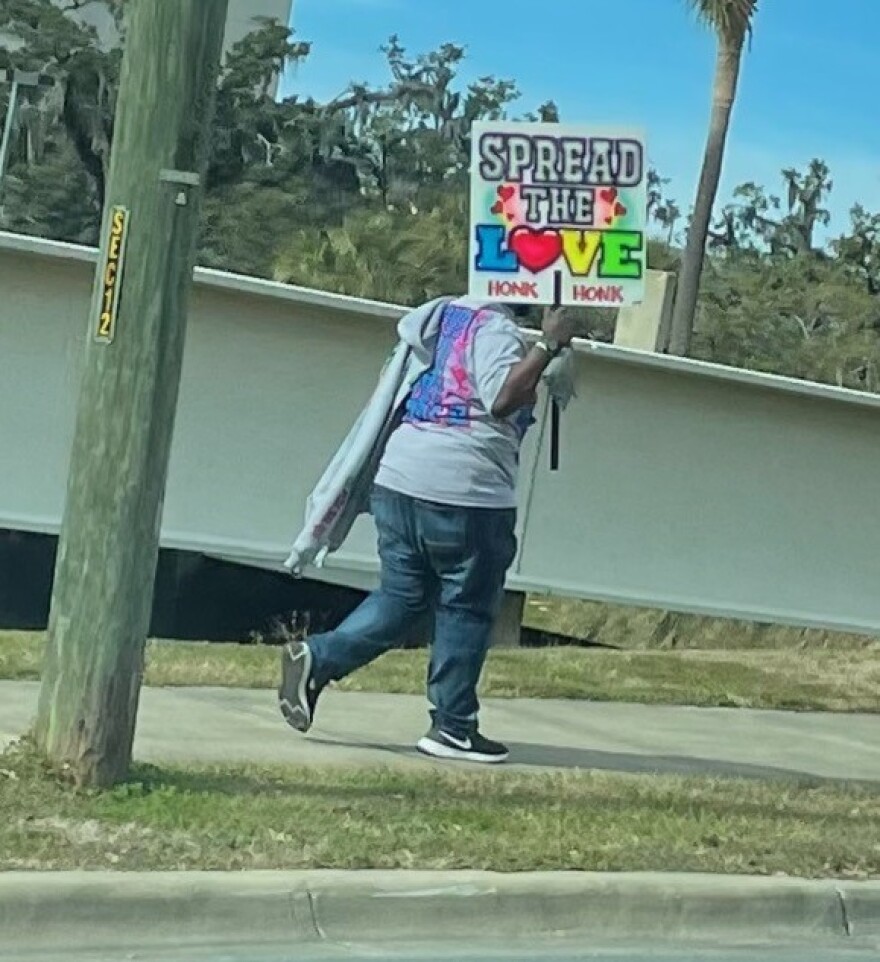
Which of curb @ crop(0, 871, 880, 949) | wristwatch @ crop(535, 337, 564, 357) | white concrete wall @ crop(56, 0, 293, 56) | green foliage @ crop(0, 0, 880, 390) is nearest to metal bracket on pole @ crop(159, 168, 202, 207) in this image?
wristwatch @ crop(535, 337, 564, 357)

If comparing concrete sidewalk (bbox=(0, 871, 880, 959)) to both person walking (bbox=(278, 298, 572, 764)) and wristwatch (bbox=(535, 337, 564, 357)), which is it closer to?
person walking (bbox=(278, 298, 572, 764))

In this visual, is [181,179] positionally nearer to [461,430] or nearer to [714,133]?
[461,430]

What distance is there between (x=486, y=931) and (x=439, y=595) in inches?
83.3

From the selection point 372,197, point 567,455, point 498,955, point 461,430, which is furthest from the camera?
point 372,197

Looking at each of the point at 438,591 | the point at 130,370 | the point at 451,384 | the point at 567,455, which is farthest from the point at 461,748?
the point at 567,455

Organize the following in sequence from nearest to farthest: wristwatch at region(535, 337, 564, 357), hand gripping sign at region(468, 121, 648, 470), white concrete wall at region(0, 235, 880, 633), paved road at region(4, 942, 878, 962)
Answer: paved road at region(4, 942, 878, 962) < hand gripping sign at region(468, 121, 648, 470) < wristwatch at region(535, 337, 564, 357) < white concrete wall at region(0, 235, 880, 633)

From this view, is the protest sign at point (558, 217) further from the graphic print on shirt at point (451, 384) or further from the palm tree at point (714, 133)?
the palm tree at point (714, 133)

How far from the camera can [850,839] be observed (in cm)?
691

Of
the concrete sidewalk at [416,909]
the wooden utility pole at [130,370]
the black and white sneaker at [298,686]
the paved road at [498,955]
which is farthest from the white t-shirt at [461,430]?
the paved road at [498,955]

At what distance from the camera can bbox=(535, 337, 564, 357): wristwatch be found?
7.19 m

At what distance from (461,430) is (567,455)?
236 inches

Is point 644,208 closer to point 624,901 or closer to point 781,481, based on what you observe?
point 624,901

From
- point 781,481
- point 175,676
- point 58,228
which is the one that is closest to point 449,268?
point 58,228

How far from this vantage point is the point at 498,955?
573 cm
